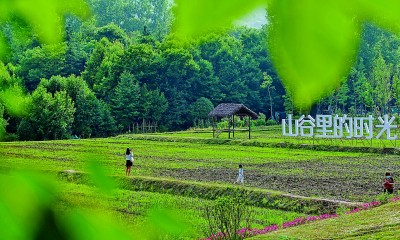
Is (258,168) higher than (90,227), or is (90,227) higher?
(90,227)

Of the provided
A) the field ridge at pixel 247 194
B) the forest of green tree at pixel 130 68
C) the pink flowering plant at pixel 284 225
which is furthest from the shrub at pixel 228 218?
the forest of green tree at pixel 130 68

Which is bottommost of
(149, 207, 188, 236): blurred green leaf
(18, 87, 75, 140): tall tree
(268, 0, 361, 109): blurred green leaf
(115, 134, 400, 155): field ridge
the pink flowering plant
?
the pink flowering plant

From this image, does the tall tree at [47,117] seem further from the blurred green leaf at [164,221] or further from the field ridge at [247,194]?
the field ridge at [247,194]

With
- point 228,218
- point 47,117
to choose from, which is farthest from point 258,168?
point 47,117

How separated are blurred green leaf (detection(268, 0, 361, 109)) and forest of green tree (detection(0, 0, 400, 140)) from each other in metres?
0.01

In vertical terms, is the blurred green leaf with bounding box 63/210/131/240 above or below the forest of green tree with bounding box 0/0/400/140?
below

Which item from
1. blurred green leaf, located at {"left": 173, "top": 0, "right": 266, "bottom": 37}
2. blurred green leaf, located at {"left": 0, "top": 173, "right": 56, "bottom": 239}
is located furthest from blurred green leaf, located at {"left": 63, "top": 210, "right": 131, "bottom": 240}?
blurred green leaf, located at {"left": 173, "top": 0, "right": 266, "bottom": 37}

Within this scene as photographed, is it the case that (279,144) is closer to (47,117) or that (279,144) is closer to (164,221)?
(47,117)

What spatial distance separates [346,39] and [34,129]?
37 cm

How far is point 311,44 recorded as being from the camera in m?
0.27

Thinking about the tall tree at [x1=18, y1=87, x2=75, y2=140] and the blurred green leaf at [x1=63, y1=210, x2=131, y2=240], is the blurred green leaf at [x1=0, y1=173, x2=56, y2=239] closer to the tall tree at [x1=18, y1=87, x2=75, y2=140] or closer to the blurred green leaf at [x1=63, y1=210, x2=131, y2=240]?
the blurred green leaf at [x1=63, y1=210, x2=131, y2=240]

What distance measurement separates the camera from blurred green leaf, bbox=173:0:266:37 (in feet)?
0.91

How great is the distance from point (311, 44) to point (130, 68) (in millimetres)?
365

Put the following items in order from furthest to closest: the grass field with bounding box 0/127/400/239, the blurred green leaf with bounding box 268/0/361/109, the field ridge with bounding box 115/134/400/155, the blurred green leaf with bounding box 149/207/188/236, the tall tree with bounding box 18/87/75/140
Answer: the field ridge with bounding box 115/134/400/155, the grass field with bounding box 0/127/400/239, the tall tree with bounding box 18/87/75/140, the blurred green leaf with bounding box 149/207/188/236, the blurred green leaf with bounding box 268/0/361/109
